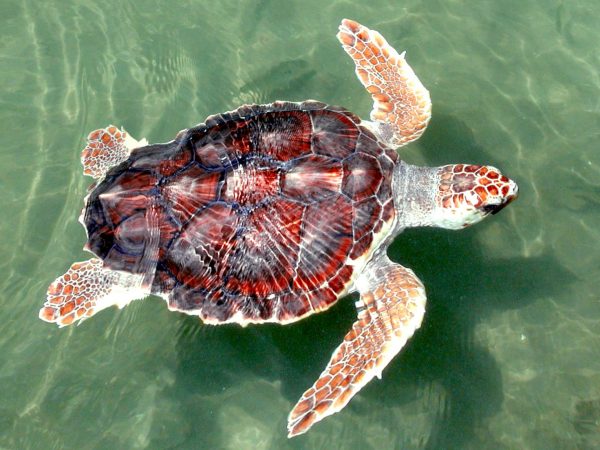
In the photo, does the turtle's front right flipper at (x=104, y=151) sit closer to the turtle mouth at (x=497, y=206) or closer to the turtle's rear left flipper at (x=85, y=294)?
the turtle's rear left flipper at (x=85, y=294)

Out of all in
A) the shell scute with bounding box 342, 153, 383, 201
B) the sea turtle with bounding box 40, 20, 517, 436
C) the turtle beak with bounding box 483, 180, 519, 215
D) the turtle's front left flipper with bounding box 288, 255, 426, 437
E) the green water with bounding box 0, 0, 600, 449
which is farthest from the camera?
the green water with bounding box 0, 0, 600, 449

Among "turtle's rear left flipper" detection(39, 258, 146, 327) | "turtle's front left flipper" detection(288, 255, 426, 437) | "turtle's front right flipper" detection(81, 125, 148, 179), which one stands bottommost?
"turtle's rear left flipper" detection(39, 258, 146, 327)

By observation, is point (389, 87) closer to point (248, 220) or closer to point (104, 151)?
point (248, 220)

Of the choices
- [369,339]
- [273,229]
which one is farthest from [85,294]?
[369,339]

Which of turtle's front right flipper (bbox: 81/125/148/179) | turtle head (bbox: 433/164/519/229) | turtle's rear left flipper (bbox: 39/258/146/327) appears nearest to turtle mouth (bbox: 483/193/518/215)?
turtle head (bbox: 433/164/519/229)

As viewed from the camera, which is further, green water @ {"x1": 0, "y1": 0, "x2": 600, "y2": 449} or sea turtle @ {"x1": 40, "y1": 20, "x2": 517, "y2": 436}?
green water @ {"x1": 0, "y1": 0, "x2": 600, "y2": 449}

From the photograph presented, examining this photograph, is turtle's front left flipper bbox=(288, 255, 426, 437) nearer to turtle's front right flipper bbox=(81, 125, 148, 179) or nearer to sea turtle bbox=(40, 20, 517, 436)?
sea turtle bbox=(40, 20, 517, 436)
